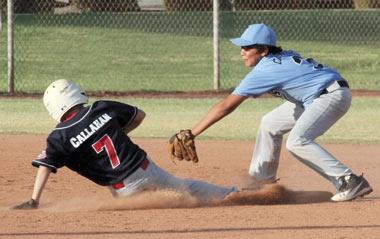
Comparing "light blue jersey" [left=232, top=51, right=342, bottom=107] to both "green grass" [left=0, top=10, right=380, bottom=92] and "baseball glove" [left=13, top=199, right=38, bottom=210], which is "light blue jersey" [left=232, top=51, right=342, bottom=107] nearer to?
"baseball glove" [left=13, top=199, right=38, bottom=210]

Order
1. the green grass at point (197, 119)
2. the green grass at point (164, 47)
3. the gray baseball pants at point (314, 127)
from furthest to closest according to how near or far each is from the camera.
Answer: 1. the green grass at point (164, 47)
2. the green grass at point (197, 119)
3. the gray baseball pants at point (314, 127)

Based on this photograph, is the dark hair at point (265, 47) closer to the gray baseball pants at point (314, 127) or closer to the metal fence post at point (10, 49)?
the gray baseball pants at point (314, 127)

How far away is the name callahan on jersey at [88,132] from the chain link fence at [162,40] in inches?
482

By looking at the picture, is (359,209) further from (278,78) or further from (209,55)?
(209,55)

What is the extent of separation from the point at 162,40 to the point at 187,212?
17768 mm

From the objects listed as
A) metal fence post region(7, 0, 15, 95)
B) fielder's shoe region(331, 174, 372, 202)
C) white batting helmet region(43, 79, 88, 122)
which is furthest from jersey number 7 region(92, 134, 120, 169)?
metal fence post region(7, 0, 15, 95)

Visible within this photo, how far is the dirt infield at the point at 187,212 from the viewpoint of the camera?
6.95 m

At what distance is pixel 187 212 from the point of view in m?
7.85

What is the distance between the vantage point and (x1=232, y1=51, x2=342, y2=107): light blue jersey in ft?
26.4

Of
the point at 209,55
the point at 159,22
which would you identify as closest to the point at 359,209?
the point at 209,55

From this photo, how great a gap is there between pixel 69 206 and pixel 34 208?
0.53 metres

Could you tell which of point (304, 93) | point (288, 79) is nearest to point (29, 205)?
point (288, 79)

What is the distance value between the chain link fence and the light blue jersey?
11603 millimetres

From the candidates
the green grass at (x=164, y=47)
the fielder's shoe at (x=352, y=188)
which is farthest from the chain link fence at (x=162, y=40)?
the fielder's shoe at (x=352, y=188)
